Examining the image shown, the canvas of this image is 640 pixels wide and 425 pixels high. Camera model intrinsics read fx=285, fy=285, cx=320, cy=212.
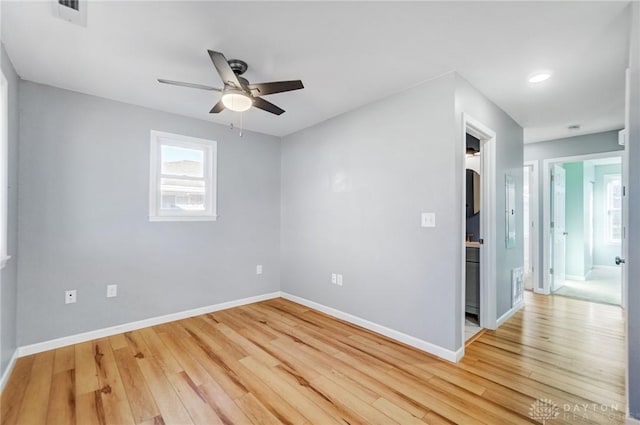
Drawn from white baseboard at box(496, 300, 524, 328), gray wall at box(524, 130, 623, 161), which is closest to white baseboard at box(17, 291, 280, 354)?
white baseboard at box(496, 300, 524, 328)

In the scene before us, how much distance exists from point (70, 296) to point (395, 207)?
10.7ft

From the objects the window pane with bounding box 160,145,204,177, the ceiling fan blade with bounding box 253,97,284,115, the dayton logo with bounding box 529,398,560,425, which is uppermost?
the ceiling fan blade with bounding box 253,97,284,115

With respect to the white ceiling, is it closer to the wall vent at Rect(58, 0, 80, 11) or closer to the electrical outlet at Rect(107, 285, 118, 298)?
the wall vent at Rect(58, 0, 80, 11)

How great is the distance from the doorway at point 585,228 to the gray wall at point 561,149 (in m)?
0.11

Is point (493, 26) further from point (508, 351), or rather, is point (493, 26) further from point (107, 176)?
point (107, 176)

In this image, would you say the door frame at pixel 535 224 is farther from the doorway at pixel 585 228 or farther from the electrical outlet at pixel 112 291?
the electrical outlet at pixel 112 291

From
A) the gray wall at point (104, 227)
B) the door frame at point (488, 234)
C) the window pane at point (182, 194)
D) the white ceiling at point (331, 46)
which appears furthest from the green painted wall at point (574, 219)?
the window pane at point (182, 194)

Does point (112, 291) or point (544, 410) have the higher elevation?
point (112, 291)

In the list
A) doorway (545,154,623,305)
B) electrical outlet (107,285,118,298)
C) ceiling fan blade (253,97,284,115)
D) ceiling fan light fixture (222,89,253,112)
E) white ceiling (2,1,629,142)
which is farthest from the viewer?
doorway (545,154,623,305)

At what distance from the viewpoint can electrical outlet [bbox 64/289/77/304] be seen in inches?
107

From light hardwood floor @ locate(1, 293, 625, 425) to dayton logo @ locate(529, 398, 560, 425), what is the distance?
3 centimetres

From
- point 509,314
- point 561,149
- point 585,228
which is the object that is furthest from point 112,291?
point 585,228

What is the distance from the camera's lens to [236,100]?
2.23 m

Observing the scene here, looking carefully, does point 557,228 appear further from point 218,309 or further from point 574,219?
point 218,309
